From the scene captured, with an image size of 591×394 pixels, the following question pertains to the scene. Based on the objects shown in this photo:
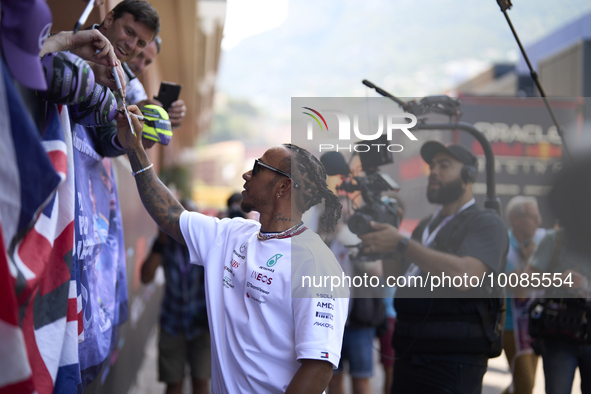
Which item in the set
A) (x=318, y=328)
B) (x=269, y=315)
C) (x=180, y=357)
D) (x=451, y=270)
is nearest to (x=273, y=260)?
(x=269, y=315)

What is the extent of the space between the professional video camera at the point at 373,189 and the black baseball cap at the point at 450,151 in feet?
0.76

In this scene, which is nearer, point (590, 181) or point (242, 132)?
point (590, 181)

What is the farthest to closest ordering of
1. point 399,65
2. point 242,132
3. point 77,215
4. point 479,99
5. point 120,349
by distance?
point 399,65 < point 242,132 < point 120,349 < point 479,99 < point 77,215

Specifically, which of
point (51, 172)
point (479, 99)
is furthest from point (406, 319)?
point (51, 172)

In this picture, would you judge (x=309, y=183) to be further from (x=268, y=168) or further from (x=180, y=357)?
(x=180, y=357)

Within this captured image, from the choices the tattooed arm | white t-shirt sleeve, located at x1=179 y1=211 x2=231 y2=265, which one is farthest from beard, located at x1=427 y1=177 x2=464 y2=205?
the tattooed arm

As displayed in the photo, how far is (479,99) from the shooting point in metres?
3.55

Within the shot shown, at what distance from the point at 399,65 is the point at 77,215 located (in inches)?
7374

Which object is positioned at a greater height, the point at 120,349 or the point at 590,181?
the point at 590,181

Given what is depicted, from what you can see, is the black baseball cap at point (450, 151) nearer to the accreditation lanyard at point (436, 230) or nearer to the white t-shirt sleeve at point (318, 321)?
→ the accreditation lanyard at point (436, 230)

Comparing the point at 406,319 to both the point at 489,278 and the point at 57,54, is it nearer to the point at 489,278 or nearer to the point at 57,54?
the point at 489,278

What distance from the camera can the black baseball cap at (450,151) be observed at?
111 inches

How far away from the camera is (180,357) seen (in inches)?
175

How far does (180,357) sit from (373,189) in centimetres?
264
